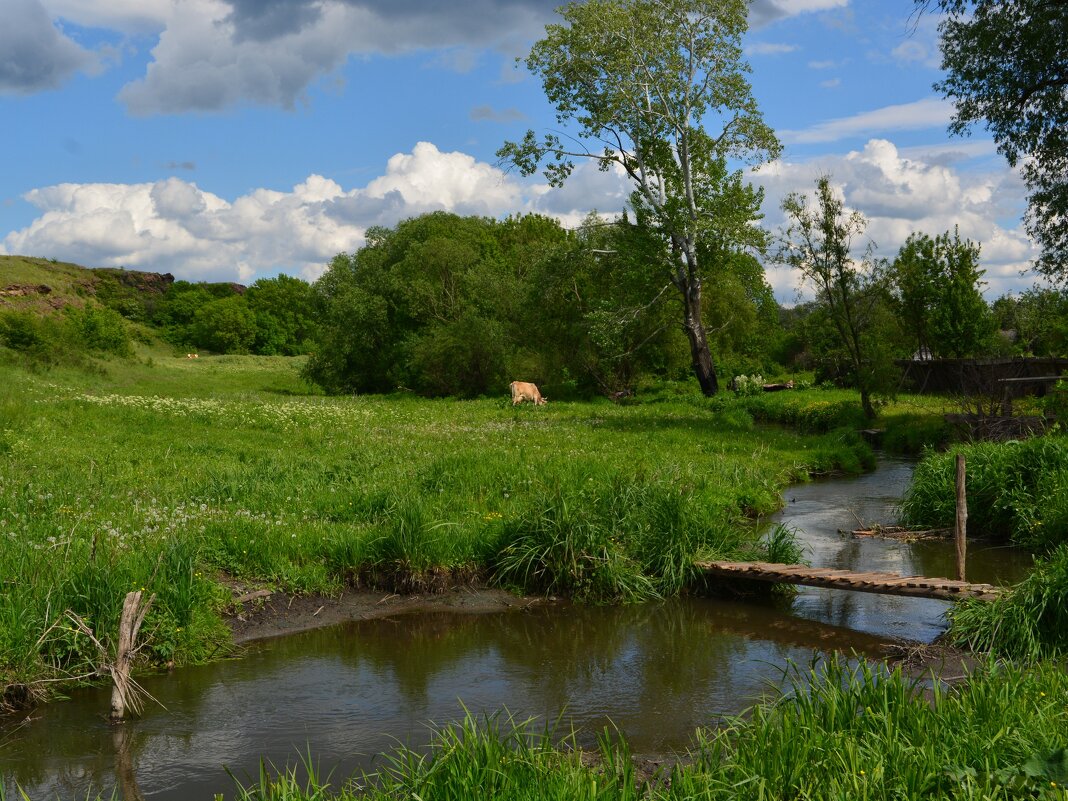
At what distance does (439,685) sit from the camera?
955 centimetres

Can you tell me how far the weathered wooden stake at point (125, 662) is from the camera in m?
8.37

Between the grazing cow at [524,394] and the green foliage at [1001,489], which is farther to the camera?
the grazing cow at [524,394]

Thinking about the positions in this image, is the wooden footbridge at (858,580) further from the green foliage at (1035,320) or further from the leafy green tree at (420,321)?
the leafy green tree at (420,321)

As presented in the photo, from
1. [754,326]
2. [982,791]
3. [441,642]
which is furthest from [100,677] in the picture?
[754,326]

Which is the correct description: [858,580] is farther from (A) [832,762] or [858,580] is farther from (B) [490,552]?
(A) [832,762]

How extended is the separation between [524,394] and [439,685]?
30238 mm

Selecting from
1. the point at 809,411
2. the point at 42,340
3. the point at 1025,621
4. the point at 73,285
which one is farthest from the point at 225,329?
the point at 1025,621

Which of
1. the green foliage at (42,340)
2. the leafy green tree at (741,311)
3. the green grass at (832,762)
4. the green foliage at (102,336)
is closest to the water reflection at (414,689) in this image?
the green grass at (832,762)

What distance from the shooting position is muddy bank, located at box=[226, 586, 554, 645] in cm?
1127

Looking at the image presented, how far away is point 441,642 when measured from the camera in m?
11.0

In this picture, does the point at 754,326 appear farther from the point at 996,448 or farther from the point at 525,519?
the point at 525,519

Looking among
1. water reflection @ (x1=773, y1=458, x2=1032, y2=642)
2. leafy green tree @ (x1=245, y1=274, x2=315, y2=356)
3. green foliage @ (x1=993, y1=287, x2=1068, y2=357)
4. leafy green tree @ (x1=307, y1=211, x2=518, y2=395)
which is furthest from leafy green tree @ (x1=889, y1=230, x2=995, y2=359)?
leafy green tree @ (x1=245, y1=274, x2=315, y2=356)

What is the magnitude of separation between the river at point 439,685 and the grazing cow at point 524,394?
26.2 metres

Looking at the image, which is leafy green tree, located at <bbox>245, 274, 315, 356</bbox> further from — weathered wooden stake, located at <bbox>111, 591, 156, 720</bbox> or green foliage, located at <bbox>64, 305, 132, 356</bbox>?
weathered wooden stake, located at <bbox>111, 591, 156, 720</bbox>
